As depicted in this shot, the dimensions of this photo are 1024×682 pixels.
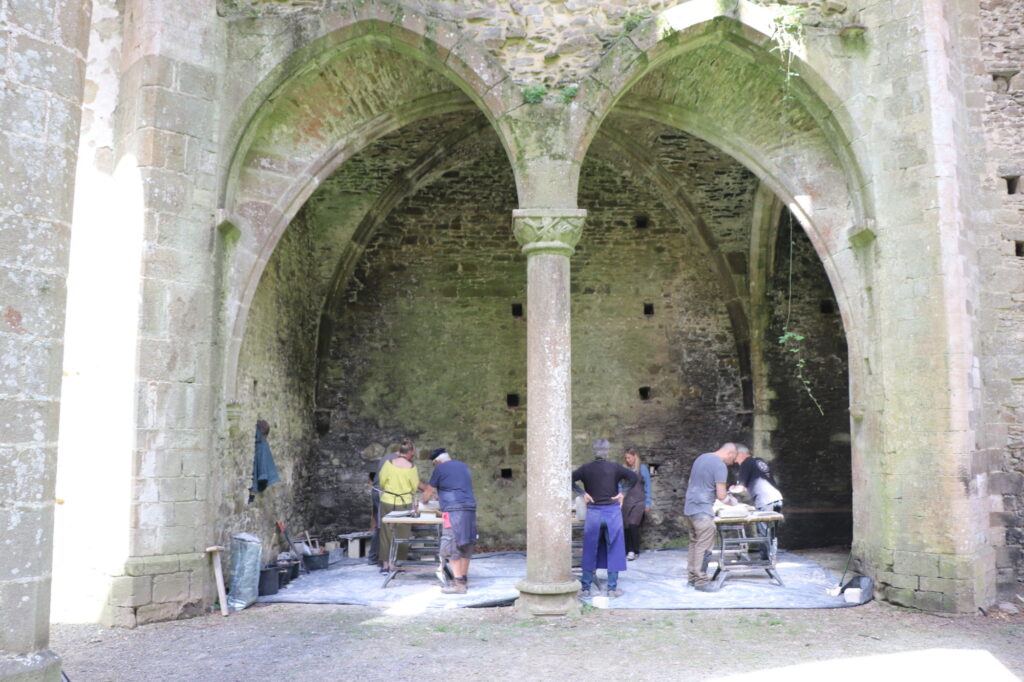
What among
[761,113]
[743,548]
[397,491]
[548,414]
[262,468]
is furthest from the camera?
[397,491]

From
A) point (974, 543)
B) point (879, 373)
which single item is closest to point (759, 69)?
point (879, 373)

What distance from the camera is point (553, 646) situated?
A: 213 inches

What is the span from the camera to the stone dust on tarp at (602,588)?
22.1 ft

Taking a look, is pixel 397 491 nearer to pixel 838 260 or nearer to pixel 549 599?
pixel 549 599

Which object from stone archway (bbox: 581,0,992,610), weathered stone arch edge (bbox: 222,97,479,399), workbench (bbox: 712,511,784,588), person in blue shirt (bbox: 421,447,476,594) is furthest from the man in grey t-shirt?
weathered stone arch edge (bbox: 222,97,479,399)

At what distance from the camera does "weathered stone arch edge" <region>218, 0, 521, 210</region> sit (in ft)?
22.0

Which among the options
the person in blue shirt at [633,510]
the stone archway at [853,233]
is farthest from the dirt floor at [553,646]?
the person in blue shirt at [633,510]

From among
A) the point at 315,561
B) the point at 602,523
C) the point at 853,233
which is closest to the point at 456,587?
the point at 602,523

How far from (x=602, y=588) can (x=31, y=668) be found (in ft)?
17.3

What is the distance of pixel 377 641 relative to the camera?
5.57m

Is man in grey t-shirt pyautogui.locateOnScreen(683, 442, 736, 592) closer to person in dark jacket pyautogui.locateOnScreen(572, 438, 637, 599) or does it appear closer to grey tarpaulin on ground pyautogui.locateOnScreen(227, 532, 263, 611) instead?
person in dark jacket pyautogui.locateOnScreen(572, 438, 637, 599)

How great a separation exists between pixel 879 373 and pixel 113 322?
243 inches

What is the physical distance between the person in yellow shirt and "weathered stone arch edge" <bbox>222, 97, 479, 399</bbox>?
7.73 feet

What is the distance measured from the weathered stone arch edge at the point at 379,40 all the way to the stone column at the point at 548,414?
3.03ft
